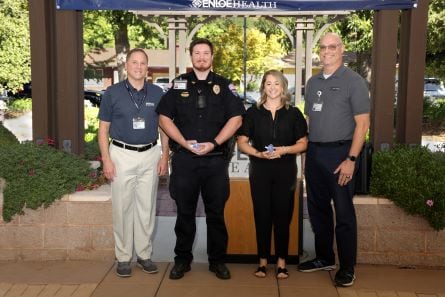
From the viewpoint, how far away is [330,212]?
15.9 ft

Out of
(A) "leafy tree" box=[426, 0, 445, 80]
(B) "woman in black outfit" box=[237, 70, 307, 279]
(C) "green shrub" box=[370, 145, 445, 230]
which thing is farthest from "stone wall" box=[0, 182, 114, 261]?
(A) "leafy tree" box=[426, 0, 445, 80]

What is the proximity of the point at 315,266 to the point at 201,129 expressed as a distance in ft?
5.20

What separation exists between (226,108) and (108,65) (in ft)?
173

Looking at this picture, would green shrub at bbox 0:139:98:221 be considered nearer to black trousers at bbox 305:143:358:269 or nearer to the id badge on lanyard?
black trousers at bbox 305:143:358:269

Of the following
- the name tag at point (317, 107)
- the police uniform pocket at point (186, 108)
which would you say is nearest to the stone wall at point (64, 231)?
the police uniform pocket at point (186, 108)

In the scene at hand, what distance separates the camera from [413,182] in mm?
5016

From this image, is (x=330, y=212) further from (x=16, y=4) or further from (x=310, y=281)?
(x=16, y=4)

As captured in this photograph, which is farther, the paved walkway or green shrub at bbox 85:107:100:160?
green shrub at bbox 85:107:100:160

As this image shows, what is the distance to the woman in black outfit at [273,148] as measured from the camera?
4.51 meters

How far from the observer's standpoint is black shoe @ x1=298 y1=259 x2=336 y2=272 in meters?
4.91

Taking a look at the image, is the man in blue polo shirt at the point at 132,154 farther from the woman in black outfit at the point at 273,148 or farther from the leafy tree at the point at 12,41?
the leafy tree at the point at 12,41

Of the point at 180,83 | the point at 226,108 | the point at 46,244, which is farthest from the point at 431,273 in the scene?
the point at 46,244

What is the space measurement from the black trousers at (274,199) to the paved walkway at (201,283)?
0.32 m

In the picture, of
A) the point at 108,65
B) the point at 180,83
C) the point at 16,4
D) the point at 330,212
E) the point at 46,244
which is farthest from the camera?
the point at 108,65
